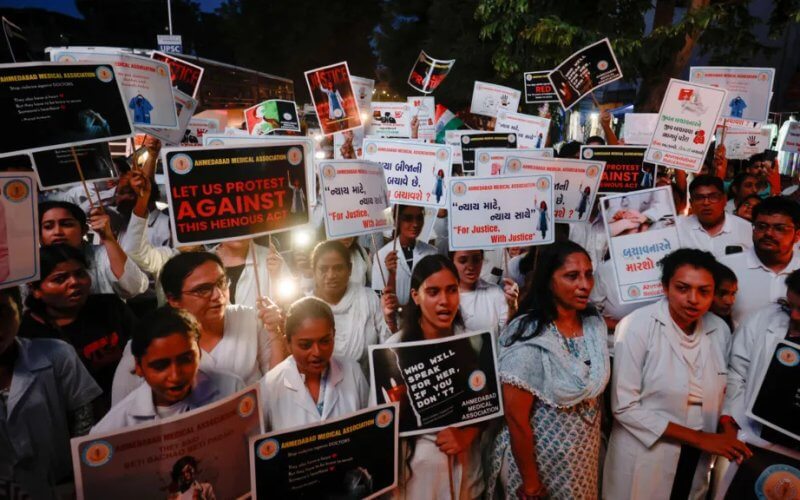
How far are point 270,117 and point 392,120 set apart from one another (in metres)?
2.02

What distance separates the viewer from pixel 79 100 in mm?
3420

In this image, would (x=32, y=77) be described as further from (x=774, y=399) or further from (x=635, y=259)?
(x=774, y=399)

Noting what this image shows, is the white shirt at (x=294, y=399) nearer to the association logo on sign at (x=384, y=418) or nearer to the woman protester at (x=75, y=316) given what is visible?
the association logo on sign at (x=384, y=418)

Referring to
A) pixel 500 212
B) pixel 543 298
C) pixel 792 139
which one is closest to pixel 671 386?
pixel 543 298

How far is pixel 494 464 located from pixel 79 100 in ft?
11.3

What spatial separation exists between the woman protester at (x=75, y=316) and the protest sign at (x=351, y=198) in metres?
1.47

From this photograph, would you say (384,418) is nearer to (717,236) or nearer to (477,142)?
(717,236)

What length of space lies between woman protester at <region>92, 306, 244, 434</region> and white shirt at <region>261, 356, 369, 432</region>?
1.25 feet

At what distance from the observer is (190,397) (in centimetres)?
236

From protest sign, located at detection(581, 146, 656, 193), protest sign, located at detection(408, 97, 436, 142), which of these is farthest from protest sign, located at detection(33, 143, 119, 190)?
protest sign, located at detection(408, 97, 436, 142)

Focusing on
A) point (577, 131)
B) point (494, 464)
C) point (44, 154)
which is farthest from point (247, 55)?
point (494, 464)

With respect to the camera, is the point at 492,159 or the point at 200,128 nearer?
the point at 492,159

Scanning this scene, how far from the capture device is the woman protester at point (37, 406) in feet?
7.52

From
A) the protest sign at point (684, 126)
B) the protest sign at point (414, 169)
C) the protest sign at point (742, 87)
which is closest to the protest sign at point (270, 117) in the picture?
the protest sign at point (414, 169)
